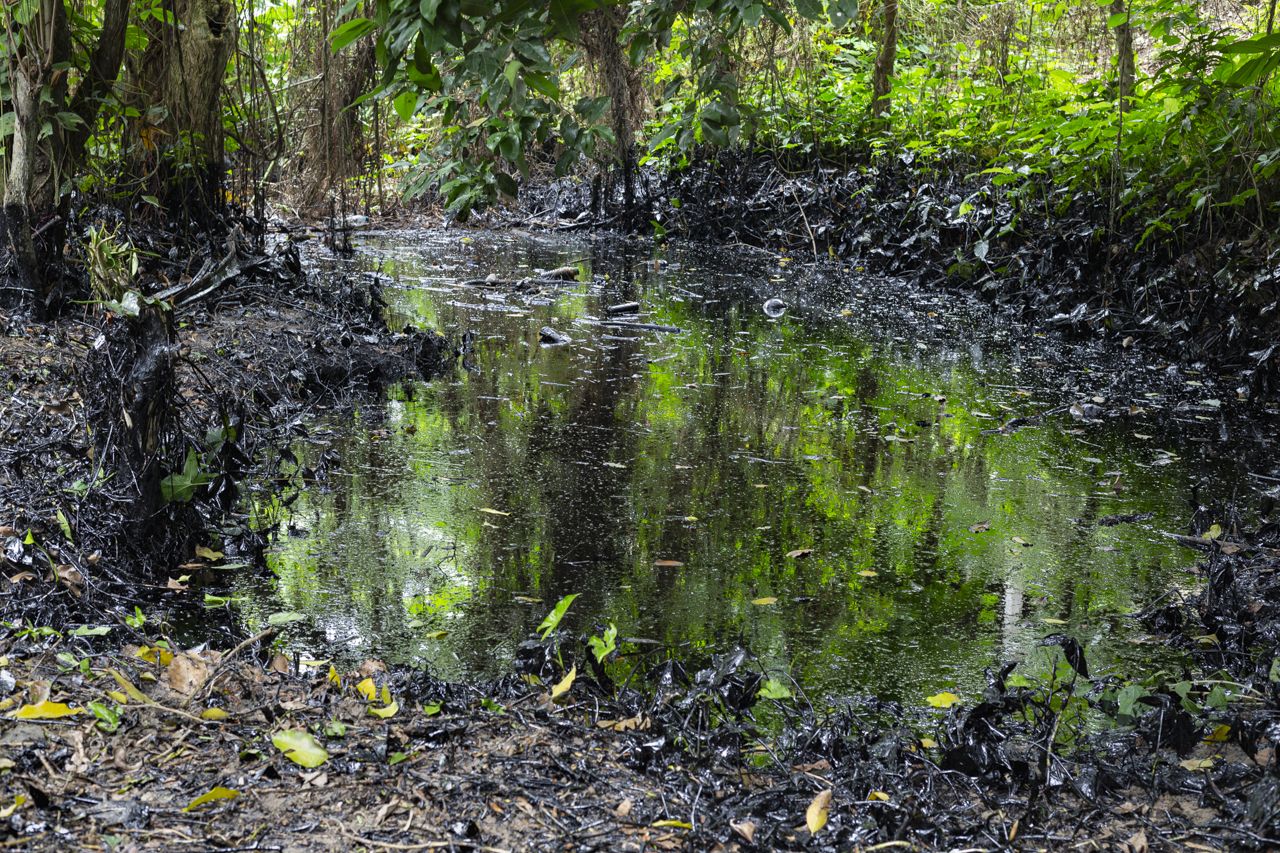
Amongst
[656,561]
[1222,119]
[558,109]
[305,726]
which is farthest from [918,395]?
[305,726]

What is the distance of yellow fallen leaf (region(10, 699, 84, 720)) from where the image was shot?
7.53 feet

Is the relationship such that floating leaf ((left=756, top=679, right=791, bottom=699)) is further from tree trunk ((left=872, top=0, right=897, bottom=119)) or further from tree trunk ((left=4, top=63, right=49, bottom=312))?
tree trunk ((left=872, top=0, right=897, bottom=119))

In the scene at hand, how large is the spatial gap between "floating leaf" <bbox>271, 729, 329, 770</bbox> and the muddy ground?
0.01 meters

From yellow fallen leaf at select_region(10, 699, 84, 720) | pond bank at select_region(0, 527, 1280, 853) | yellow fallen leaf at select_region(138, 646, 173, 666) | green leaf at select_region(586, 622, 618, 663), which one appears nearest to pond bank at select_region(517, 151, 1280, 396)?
pond bank at select_region(0, 527, 1280, 853)

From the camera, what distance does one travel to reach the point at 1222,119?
242 inches

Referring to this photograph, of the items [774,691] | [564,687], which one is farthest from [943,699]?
[564,687]

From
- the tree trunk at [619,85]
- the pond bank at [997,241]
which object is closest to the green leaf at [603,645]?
the pond bank at [997,241]

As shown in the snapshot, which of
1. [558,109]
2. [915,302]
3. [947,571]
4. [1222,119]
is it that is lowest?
[947,571]

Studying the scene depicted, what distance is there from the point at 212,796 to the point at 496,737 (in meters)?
0.62

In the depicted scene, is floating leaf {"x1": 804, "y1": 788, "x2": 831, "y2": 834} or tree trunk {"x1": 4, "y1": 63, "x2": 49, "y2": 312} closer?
floating leaf {"x1": 804, "y1": 788, "x2": 831, "y2": 834}

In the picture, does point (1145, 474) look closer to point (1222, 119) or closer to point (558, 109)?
point (1222, 119)

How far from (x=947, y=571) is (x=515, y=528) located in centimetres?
155

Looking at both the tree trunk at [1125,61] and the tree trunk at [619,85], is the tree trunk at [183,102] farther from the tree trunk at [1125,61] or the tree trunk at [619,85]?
the tree trunk at [1125,61]

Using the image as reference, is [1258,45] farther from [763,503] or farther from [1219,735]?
[763,503]
